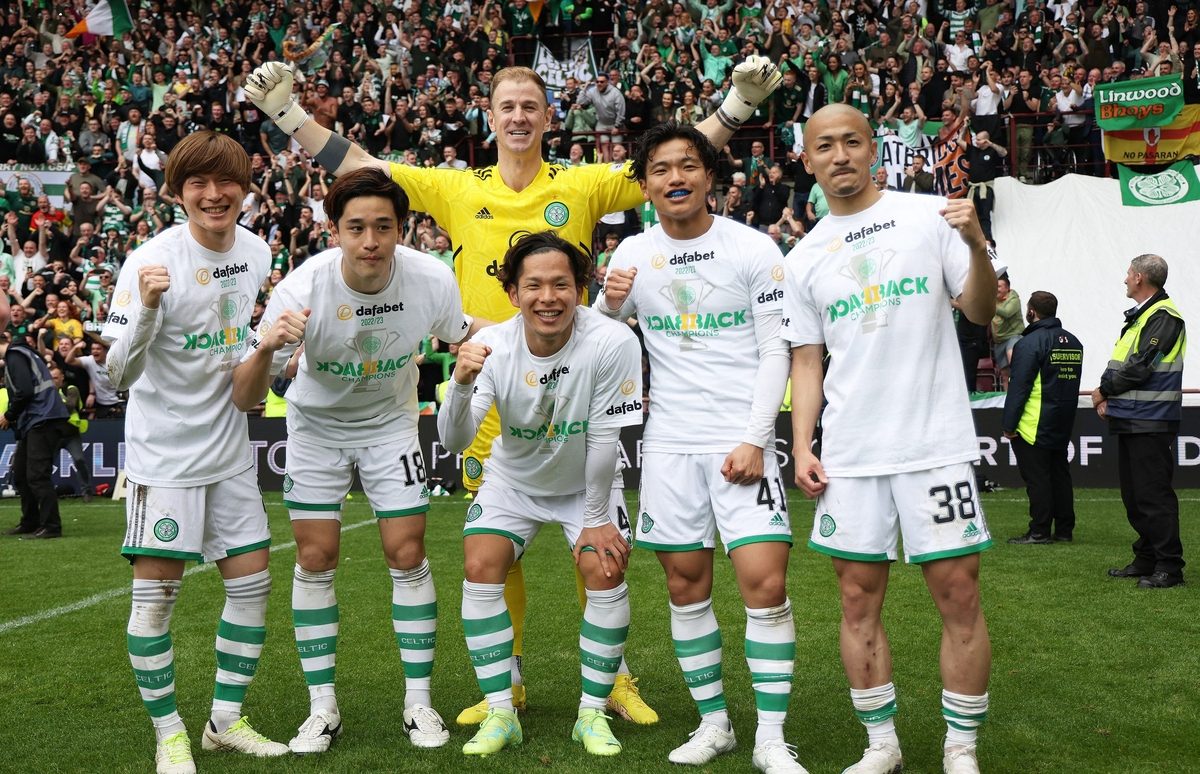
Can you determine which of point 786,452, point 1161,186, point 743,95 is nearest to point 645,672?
point 743,95

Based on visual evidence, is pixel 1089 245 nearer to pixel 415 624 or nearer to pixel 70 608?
pixel 70 608

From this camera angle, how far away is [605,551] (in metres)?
4.83

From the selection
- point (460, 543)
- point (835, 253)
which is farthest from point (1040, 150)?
point (835, 253)

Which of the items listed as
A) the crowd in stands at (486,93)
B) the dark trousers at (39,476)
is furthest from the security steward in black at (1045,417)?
the dark trousers at (39,476)

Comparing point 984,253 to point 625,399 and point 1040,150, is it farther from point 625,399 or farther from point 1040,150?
point 1040,150

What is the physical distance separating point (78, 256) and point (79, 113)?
423 cm

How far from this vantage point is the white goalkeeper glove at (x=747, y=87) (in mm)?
5188

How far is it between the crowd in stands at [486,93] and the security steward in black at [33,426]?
171 inches

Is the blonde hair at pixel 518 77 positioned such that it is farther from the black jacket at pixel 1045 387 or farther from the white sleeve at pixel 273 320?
the black jacket at pixel 1045 387

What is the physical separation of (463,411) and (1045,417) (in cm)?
739

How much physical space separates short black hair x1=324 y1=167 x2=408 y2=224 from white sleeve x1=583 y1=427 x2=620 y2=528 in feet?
4.12

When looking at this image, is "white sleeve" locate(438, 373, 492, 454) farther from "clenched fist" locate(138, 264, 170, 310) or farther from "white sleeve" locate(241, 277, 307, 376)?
"clenched fist" locate(138, 264, 170, 310)

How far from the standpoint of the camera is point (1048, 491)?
33.9ft

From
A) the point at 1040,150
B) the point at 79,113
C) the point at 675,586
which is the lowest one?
the point at 675,586
